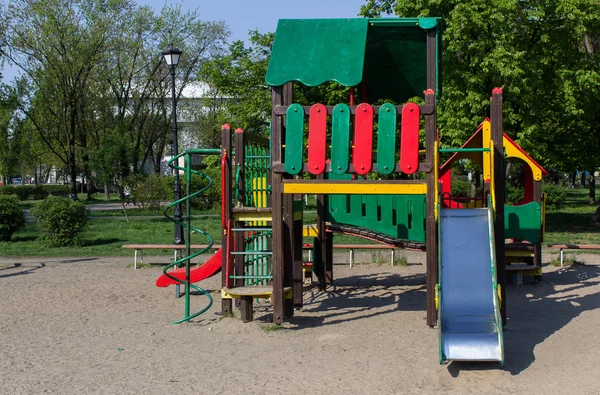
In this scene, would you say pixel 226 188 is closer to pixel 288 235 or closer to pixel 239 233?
pixel 239 233

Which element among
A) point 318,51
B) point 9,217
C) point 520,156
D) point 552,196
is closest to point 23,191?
point 9,217

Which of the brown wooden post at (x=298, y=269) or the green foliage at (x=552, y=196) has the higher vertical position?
the green foliage at (x=552, y=196)

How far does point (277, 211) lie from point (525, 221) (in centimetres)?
478

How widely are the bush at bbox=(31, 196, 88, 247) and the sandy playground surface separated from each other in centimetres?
586

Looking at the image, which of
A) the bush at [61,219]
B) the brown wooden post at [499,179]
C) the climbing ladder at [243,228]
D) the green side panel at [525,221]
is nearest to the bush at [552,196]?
the bush at [61,219]

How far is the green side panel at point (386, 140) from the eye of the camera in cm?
782

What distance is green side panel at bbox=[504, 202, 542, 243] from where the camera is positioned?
11008 millimetres

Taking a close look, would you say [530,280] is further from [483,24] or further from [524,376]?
[483,24]

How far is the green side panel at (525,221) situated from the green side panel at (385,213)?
1.69 m

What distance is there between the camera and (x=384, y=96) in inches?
443

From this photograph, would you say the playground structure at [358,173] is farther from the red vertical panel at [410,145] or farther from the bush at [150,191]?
the bush at [150,191]

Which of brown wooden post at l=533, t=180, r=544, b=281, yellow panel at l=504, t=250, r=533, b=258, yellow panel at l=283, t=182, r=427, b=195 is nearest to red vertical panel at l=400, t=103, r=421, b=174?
yellow panel at l=283, t=182, r=427, b=195

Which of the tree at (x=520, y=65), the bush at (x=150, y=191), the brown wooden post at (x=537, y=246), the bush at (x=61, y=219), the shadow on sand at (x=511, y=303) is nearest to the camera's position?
the shadow on sand at (x=511, y=303)

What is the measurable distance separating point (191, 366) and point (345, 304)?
3.80m
